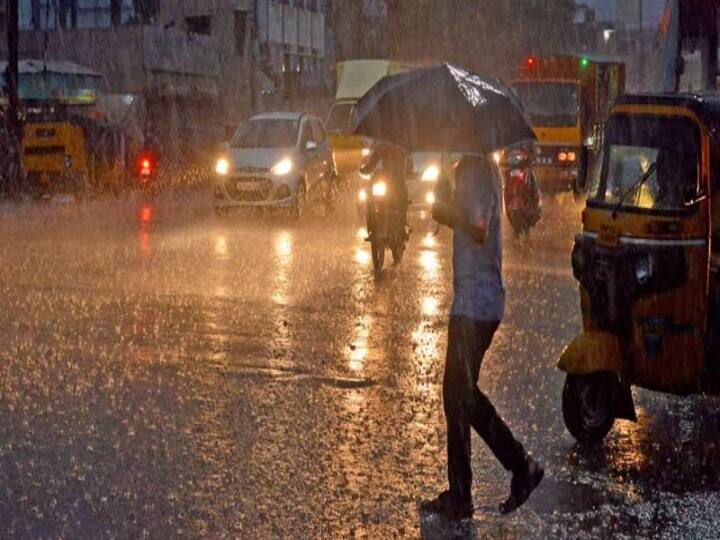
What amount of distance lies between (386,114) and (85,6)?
53355mm

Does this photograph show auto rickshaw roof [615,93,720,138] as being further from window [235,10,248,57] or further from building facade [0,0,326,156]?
window [235,10,248,57]

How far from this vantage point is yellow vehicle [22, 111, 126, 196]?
96.5ft

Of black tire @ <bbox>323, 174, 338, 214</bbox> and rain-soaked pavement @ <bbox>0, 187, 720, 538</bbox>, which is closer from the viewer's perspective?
rain-soaked pavement @ <bbox>0, 187, 720, 538</bbox>

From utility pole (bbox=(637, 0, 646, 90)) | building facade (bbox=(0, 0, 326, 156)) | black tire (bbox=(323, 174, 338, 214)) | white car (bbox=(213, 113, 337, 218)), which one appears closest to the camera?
white car (bbox=(213, 113, 337, 218))

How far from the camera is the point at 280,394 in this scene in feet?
30.6

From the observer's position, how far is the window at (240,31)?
62625 millimetres

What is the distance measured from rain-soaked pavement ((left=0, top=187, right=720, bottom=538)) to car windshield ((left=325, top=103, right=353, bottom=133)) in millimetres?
17745

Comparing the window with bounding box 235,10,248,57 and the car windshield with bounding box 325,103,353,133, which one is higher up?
the window with bounding box 235,10,248,57

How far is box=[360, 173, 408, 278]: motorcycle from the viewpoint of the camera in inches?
623

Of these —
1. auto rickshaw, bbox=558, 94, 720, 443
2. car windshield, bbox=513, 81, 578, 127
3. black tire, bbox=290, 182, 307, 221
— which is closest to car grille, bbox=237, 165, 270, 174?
black tire, bbox=290, 182, 307, 221

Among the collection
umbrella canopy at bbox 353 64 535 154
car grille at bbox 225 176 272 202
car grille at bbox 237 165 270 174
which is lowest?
Result: car grille at bbox 225 176 272 202

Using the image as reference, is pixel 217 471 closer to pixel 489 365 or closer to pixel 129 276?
pixel 489 365

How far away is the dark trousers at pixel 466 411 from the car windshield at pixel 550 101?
27775 millimetres

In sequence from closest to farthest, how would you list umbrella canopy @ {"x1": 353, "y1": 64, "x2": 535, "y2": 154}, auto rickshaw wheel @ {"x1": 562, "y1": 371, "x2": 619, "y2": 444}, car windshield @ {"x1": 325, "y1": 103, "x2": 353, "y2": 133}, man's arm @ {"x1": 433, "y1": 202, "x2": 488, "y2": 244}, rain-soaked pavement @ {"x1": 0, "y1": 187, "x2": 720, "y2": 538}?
man's arm @ {"x1": 433, "y1": 202, "x2": 488, "y2": 244}
rain-soaked pavement @ {"x1": 0, "y1": 187, "x2": 720, "y2": 538}
umbrella canopy @ {"x1": 353, "y1": 64, "x2": 535, "y2": 154}
auto rickshaw wheel @ {"x1": 562, "y1": 371, "x2": 619, "y2": 444}
car windshield @ {"x1": 325, "y1": 103, "x2": 353, "y2": 133}
